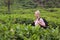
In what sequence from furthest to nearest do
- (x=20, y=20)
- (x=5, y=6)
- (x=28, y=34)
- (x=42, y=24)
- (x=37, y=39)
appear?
(x=5, y=6)
(x=20, y=20)
(x=42, y=24)
(x=28, y=34)
(x=37, y=39)

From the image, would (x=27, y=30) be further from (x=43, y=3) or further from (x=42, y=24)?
(x=43, y=3)

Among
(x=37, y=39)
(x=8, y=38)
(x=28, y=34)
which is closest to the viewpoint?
(x=37, y=39)

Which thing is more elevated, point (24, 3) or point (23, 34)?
point (23, 34)

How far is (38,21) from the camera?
7.91 metres

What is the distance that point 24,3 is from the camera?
121 feet

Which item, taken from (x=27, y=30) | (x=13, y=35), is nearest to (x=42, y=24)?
(x=27, y=30)

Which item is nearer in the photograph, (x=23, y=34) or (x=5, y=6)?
(x=23, y=34)

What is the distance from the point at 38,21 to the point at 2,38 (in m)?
3.15

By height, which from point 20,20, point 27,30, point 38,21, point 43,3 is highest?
point 27,30

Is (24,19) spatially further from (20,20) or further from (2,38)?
(2,38)

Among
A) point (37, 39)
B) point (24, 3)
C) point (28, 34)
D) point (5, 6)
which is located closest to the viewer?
point (37, 39)

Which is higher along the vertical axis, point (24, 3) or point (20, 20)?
point (20, 20)

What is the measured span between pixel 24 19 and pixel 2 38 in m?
10.8

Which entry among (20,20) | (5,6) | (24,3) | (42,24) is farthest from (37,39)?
(24,3)
